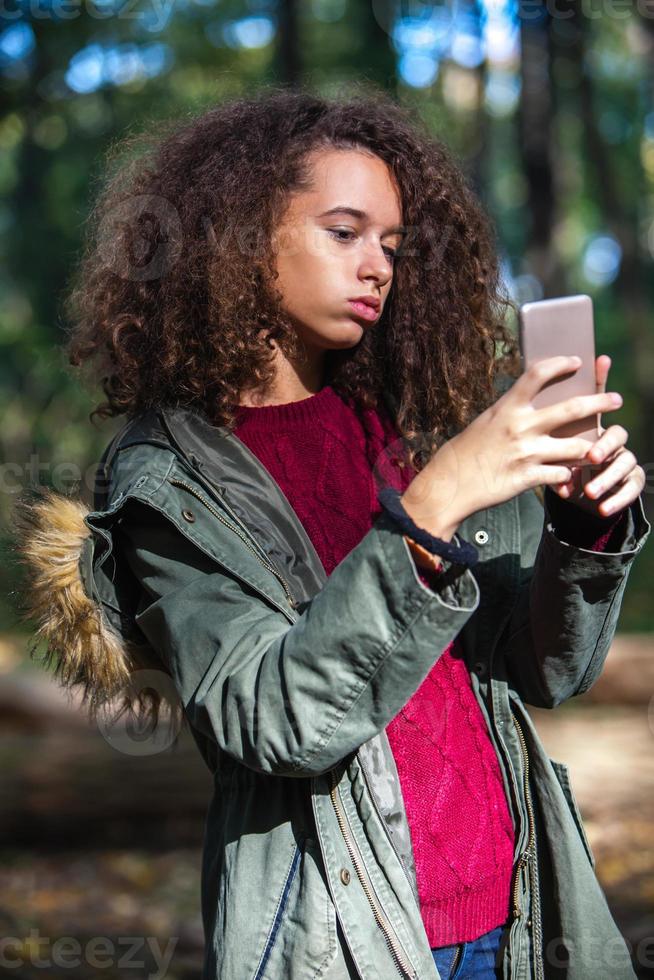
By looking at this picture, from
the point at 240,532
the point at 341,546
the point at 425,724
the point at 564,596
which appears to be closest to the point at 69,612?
the point at 240,532

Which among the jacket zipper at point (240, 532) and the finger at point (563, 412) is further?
the jacket zipper at point (240, 532)

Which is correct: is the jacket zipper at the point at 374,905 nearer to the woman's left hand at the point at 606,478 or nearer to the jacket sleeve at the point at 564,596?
the jacket sleeve at the point at 564,596

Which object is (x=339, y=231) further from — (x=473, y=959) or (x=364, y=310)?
(x=473, y=959)

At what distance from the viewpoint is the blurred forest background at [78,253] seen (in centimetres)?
471

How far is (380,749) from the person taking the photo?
169 cm

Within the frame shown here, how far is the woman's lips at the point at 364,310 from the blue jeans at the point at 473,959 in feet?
3.65

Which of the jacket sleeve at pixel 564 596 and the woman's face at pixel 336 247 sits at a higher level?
→ the woman's face at pixel 336 247

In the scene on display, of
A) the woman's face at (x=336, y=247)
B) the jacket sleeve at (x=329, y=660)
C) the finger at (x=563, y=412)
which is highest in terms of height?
the woman's face at (x=336, y=247)

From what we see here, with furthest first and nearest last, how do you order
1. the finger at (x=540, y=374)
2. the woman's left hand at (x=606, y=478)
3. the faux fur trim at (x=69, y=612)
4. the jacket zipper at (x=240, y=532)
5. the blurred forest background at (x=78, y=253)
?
1. the blurred forest background at (x=78, y=253)
2. the faux fur trim at (x=69, y=612)
3. the jacket zipper at (x=240, y=532)
4. the woman's left hand at (x=606, y=478)
5. the finger at (x=540, y=374)

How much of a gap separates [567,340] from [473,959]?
1.07 meters

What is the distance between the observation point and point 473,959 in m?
1.78

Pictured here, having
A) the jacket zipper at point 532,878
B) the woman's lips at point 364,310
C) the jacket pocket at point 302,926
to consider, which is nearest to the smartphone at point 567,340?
the woman's lips at point 364,310

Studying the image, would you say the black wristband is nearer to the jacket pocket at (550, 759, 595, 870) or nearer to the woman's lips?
the woman's lips

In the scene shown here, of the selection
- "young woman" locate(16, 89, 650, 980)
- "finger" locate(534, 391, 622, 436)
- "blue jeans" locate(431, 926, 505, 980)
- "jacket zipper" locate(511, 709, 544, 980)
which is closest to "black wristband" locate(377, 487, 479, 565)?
"young woman" locate(16, 89, 650, 980)
